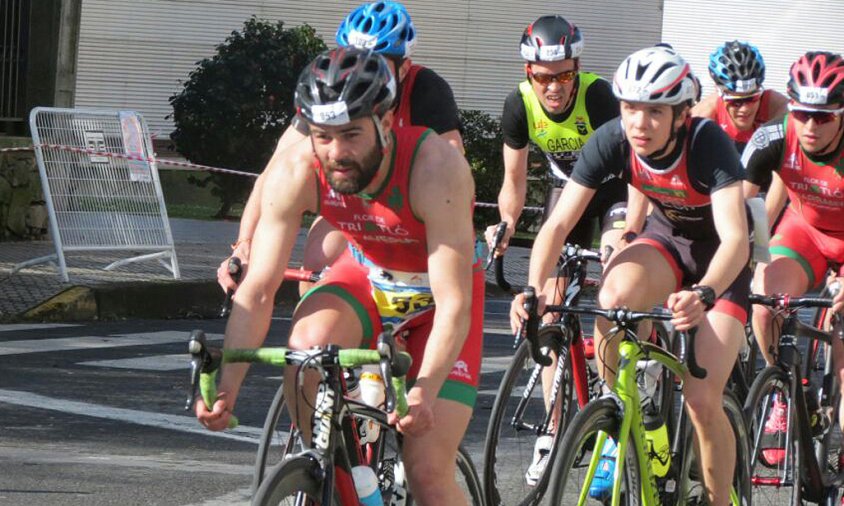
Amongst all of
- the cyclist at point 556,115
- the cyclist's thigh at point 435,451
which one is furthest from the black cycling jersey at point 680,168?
the cyclist's thigh at point 435,451

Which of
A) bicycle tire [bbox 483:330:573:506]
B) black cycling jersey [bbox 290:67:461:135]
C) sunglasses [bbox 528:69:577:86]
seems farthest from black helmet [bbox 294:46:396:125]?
sunglasses [bbox 528:69:577:86]

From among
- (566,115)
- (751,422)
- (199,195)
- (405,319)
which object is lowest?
(199,195)

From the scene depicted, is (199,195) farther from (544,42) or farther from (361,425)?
(361,425)

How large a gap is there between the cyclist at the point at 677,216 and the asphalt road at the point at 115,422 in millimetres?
1867

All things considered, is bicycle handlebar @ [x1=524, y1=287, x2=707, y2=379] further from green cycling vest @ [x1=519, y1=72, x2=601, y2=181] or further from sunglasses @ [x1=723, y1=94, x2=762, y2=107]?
sunglasses @ [x1=723, y1=94, x2=762, y2=107]

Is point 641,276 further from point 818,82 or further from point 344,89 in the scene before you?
point 344,89

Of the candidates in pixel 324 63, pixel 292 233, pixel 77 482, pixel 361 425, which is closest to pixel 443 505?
pixel 361 425

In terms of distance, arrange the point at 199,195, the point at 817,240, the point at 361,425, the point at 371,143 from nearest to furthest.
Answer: the point at 371,143 < the point at 361,425 < the point at 817,240 < the point at 199,195

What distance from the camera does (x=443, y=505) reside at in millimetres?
4672

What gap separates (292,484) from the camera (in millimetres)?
4176

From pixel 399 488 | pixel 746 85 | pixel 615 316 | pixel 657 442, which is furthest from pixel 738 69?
pixel 399 488

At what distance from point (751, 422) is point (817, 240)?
4.04 ft

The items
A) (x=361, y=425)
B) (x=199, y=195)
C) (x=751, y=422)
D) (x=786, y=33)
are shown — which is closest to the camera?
(x=361, y=425)

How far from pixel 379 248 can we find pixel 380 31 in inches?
68.3
